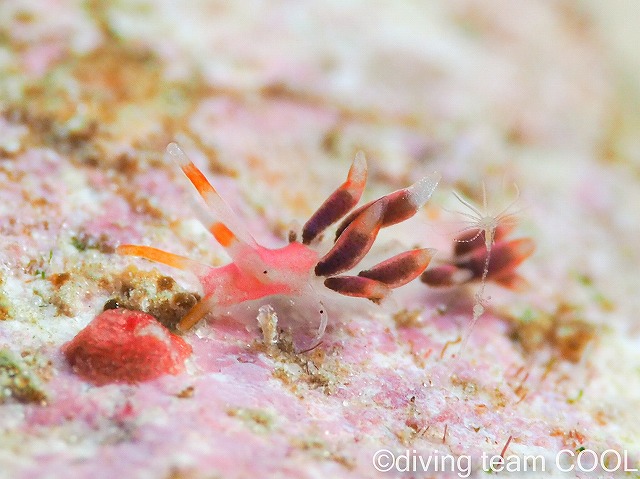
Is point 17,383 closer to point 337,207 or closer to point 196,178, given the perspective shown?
point 196,178

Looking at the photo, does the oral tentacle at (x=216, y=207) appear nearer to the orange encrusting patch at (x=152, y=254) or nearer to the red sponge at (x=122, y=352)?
the orange encrusting patch at (x=152, y=254)

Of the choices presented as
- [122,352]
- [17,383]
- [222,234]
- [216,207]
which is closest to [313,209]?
[216,207]

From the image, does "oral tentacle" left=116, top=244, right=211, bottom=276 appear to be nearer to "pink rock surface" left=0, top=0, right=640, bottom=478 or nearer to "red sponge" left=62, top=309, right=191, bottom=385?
"pink rock surface" left=0, top=0, right=640, bottom=478

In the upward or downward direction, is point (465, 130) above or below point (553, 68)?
below

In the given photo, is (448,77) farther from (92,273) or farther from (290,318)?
(92,273)

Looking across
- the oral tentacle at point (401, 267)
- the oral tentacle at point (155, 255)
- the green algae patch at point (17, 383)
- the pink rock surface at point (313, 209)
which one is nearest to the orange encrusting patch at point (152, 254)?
the oral tentacle at point (155, 255)

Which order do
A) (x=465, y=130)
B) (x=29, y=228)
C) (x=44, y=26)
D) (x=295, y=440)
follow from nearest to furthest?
(x=295, y=440), (x=29, y=228), (x=44, y=26), (x=465, y=130)

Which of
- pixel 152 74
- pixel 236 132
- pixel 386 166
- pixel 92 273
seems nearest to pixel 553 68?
pixel 386 166
